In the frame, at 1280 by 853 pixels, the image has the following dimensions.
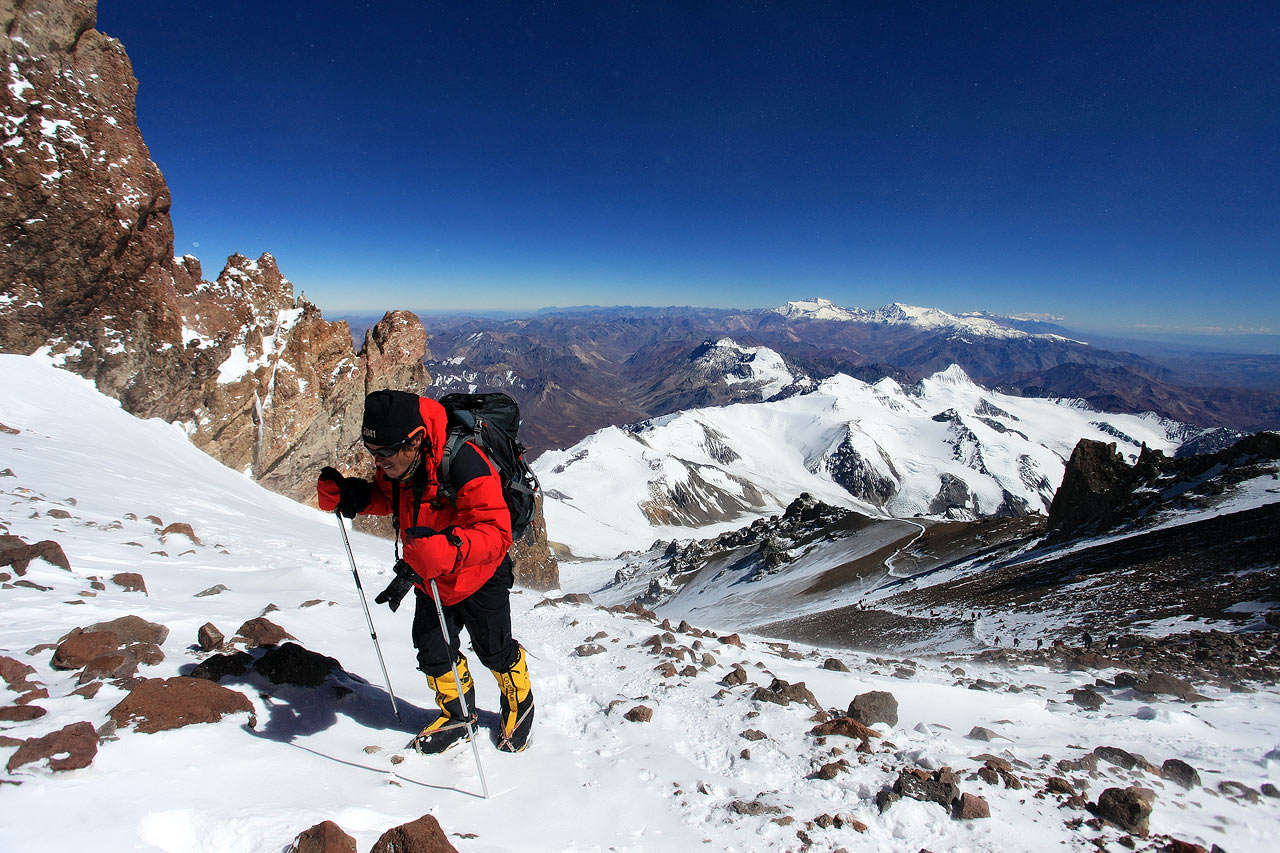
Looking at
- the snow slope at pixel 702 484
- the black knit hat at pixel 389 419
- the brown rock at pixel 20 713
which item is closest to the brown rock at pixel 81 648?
the brown rock at pixel 20 713

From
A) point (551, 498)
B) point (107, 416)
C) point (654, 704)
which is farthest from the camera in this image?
point (551, 498)

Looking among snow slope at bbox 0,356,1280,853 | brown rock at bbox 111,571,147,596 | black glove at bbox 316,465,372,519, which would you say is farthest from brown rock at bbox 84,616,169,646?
black glove at bbox 316,465,372,519

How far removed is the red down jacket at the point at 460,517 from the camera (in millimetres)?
3887

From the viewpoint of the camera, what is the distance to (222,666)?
190 inches

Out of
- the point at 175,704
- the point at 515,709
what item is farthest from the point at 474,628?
the point at 175,704

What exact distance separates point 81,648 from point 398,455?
3.02 m

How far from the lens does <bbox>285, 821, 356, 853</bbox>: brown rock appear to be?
278cm

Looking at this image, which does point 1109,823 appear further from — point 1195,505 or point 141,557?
point 1195,505

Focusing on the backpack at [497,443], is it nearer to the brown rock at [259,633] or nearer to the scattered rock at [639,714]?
the scattered rock at [639,714]

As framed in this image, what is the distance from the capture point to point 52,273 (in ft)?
60.5

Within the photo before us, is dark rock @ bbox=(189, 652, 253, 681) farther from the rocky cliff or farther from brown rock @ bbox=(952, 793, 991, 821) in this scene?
the rocky cliff

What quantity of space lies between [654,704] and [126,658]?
4.83 metres

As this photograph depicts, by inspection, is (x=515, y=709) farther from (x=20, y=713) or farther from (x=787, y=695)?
(x=20, y=713)

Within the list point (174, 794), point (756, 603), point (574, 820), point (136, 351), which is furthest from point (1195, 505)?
point (136, 351)
